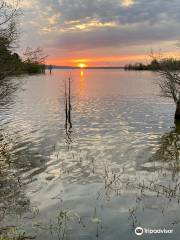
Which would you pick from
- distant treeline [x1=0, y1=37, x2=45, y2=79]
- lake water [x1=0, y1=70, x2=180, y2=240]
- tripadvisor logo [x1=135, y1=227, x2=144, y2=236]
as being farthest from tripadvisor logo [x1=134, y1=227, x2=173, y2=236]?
distant treeline [x1=0, y1=37, x2=45, y2=79]

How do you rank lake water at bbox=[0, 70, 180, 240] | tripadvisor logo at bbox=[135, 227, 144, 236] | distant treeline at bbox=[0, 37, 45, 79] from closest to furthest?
tripadvisor logo at bbox=[135, 227, 144, 236] < lake water at bbox=[0, 70, 180, 240] < distant treeline at bbox=[0, 37, 45, 79]

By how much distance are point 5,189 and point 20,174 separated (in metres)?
2.48

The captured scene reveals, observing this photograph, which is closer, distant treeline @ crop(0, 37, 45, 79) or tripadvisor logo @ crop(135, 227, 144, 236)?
tripadvisor logo @ crop(135, 227, 144, 236)

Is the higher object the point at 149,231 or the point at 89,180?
the point at 89,180

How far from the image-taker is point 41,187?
55.7 ft

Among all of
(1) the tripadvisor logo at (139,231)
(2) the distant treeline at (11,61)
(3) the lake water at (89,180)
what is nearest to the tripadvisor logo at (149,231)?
(1) the tripadvisor logo at (139,231)

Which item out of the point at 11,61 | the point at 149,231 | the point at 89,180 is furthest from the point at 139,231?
the point at 11,61

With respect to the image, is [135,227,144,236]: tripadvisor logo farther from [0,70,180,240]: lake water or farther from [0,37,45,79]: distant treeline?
[0,37,45,79]: distant treeline

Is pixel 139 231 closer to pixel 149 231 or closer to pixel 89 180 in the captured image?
pixel 149 231

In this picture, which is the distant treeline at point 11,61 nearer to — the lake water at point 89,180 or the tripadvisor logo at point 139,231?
the lake water at point 89,180

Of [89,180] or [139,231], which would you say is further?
[89,180]

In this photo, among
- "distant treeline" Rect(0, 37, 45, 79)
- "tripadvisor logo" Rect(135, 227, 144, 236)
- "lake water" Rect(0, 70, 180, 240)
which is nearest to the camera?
"tripadvisor logo" Rect(135, 227, 144, 236)

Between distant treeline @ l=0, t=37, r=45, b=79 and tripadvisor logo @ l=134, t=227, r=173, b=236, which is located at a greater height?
distant treeline @ l=0, t=37, r=45, b=79

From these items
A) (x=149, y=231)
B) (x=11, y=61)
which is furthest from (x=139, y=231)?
(x=11, y=61)
